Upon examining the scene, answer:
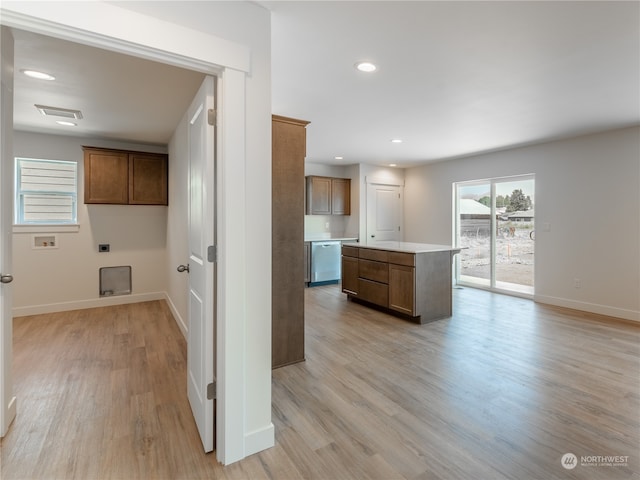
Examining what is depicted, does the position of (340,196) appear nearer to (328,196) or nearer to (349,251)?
(328,196)

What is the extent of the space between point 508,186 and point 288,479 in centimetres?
552

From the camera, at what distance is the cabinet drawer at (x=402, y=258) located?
3.86 meters

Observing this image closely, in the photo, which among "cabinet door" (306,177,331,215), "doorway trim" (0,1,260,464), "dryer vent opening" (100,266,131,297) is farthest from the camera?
"cabinet door" (306,177,331,215)

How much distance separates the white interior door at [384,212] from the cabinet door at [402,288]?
285 cm

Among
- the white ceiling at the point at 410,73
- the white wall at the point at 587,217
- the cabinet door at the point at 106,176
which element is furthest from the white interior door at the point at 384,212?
the cabinet door at the point at 106,176

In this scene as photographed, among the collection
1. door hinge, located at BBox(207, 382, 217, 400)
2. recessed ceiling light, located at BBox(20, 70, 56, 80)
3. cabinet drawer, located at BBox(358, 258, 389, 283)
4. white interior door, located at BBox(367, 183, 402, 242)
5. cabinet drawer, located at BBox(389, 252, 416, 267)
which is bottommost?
door hinge, located at BBox(207, 382, 217, 400)

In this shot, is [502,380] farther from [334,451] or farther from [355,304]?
[355,304]

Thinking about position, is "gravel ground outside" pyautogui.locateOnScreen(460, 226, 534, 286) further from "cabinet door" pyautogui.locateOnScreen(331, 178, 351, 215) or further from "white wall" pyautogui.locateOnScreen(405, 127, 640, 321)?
"cabinet door" pyautogui.locateOnScreen(331, 178, 351, 215)

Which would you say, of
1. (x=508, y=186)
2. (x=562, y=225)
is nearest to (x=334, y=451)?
(x=562, y=225)

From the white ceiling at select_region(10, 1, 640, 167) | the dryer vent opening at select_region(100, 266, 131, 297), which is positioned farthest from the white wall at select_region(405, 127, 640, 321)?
the dryer vent opening at select_region(100, 266, 131, 297)

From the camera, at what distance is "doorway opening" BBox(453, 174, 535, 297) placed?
209 inches

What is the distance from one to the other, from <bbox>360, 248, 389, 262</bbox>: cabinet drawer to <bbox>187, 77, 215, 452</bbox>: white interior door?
2726mm

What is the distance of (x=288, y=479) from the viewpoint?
5.20 ft

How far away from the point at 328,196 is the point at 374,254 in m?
2.52
